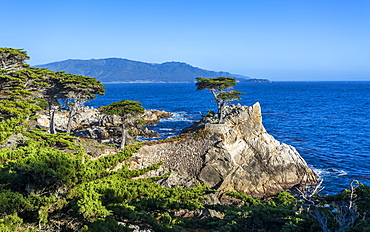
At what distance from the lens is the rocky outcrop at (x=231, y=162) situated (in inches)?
864

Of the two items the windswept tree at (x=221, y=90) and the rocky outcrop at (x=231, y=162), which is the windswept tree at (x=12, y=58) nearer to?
the rocky outcrop at (x=231, y=162)

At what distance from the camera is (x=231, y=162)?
22.8 m

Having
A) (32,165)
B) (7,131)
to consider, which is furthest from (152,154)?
(32,165)

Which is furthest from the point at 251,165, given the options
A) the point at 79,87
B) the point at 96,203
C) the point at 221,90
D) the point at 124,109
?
the point at 79,87

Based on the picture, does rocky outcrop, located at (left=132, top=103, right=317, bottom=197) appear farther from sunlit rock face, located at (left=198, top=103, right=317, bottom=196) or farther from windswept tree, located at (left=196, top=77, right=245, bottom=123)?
windswept tree, located at (left=196, top=77, right=245, bottom=123)

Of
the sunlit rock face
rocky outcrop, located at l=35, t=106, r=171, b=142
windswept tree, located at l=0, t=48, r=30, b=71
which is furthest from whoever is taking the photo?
rocky outcrop, located at l=35, t=106, r=171, b=142

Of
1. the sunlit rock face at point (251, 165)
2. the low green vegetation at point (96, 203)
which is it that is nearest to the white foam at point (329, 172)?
the sunlit rock face at point (251, 165)

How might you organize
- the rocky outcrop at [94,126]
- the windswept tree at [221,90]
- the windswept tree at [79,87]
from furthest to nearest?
the rocky outcrop at [94,126]
the windswept tree at [221,90]
the windswept tree at [79,87]

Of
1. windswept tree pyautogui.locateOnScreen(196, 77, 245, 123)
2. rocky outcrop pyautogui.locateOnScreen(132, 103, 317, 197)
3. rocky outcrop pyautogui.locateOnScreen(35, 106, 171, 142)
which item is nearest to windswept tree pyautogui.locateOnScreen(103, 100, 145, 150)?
rocky outcrop pyautogui.locateOnScreen(132, 103, 317, 197)

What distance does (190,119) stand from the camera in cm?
5659

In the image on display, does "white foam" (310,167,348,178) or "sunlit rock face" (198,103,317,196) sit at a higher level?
"sunlit rock face" (198,103,317,196)

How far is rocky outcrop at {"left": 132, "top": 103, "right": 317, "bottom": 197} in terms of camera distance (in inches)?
864

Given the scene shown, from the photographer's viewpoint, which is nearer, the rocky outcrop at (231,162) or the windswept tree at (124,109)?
the rocky outcrop at (231,162)

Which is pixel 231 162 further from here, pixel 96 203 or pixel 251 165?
pixel 96 203
